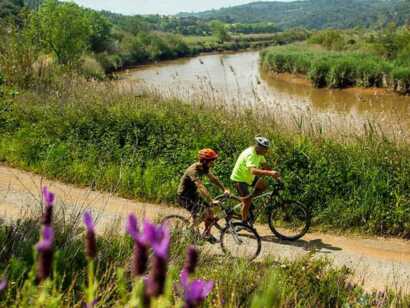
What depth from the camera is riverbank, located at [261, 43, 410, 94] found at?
36656mm

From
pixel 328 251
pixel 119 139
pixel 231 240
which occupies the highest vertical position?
pixel 119 139

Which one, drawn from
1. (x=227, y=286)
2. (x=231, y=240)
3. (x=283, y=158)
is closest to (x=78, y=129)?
(x=283, y=158)

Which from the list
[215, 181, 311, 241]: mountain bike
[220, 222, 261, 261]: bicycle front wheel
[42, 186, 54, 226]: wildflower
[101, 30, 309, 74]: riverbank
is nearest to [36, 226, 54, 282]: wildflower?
[42, 186, 54, 226]: wildflower

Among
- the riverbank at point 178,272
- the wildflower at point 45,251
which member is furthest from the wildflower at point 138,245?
the riverbank at point 178,272

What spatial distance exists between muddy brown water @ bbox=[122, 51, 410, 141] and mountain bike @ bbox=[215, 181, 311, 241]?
9.20 ft

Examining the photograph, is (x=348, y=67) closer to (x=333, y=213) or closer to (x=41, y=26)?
(x=41, y=26)

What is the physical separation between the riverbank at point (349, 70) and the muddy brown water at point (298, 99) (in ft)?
3.31

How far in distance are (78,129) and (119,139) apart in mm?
1217

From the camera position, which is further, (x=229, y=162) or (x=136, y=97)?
(x=136, y=97)

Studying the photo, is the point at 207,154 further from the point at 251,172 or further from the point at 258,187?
the point at 258,187

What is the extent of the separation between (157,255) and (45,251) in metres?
0.37

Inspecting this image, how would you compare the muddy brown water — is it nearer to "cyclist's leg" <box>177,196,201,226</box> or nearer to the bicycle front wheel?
the bicycle front wheel

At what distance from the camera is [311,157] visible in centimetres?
1098

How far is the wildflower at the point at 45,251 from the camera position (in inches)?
52.6
